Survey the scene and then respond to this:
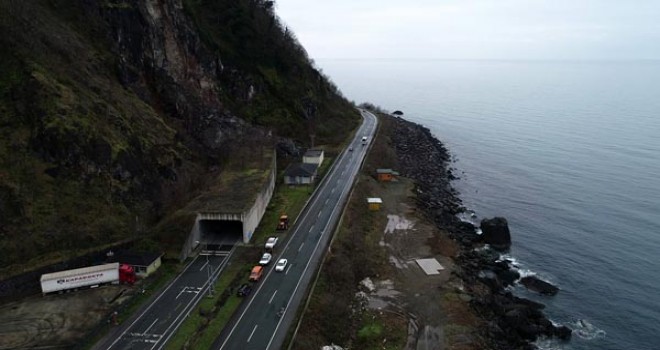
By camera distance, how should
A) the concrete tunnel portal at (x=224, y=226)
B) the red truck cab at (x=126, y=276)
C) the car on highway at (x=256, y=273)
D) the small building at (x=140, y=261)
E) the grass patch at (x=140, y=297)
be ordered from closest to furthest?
the grass patch at (x=140, y=297) < the red truck cab at (x=126, y=276) < the car on highway at (x=256, y=273) < the small building at (x=140, y=261) < the concrete tunnel portal at (x=224, y=226)

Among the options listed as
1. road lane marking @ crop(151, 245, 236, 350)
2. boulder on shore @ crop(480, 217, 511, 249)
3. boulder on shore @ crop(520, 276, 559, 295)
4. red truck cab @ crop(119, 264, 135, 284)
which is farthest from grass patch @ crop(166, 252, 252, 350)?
boulder on shore @ crop(480, 217, 511, 249)

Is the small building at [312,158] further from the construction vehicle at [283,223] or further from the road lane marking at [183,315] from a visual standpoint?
the road lane marking at [183,315]

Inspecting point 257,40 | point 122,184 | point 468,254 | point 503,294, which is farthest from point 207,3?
point 503,294

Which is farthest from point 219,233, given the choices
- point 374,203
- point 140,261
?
point 374,203

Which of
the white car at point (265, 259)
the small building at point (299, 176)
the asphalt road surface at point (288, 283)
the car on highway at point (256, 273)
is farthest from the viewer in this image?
the small building at point (299, 176)

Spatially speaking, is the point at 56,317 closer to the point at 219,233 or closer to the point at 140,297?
the point at 140,297

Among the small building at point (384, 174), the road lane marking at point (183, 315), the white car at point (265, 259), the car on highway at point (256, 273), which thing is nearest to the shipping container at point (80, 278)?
the road lane marking at point (183, 315)

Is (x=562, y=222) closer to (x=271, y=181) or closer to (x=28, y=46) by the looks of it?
(x=271, y=181)
